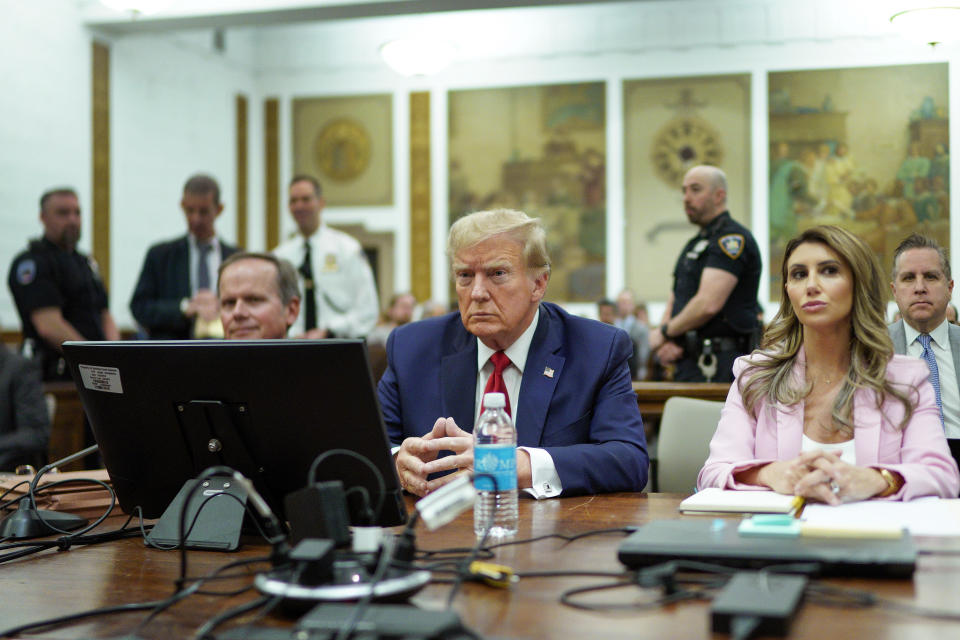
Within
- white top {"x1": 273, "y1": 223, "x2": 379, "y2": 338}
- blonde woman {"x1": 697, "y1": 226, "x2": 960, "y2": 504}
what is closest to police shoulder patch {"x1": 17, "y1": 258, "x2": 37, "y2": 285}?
white top {"x1": 273, "y1": 223, "x2": 379, "y2": 338}

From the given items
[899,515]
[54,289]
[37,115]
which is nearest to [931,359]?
[899,515]

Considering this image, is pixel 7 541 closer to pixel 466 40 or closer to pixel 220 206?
pixel 220 206

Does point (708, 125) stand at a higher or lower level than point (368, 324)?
higher

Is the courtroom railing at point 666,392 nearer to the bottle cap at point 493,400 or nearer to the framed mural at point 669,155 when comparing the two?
the bottle cap at point 493,400

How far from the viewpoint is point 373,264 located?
1341cm

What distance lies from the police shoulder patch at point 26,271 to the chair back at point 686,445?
4106 mm

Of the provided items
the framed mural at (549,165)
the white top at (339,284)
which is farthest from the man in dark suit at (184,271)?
the framed mural at (549,165)

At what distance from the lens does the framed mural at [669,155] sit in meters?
12.3

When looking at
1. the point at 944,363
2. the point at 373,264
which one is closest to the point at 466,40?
the point at 373,264

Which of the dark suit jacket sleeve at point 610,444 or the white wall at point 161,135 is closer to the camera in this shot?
the dark suit jacket sleeve at point 610,444

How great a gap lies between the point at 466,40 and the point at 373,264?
3.16m

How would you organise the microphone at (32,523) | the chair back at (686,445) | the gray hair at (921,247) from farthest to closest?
the gray hair at (921,247) → the chair back at (686,445) → the microphone at (32,523)

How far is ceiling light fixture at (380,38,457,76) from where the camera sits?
10.7m

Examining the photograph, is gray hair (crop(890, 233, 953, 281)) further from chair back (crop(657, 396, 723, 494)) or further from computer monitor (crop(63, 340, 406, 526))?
computer monitor (crop(63, 340, 406, 526))
